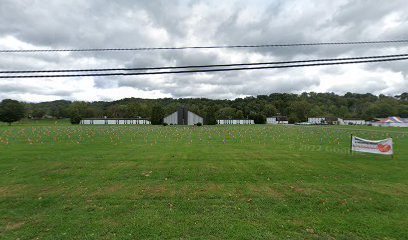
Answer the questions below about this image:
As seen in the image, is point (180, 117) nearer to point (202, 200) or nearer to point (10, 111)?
point (10, 111)

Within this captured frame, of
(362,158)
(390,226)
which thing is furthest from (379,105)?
(390,226)

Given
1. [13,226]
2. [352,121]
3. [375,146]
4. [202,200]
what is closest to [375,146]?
[375,146]

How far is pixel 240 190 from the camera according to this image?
8125mm

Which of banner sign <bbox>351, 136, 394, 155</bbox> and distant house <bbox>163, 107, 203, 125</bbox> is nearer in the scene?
banner sign <bbox>351, 136, 394, 155</bbox>

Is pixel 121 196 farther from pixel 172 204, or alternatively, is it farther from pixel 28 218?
pixel 28 218

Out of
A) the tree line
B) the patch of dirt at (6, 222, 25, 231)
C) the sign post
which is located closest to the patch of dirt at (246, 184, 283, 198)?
the patch of dirt at (6, 222, 25, 231)

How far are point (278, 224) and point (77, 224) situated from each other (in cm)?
502

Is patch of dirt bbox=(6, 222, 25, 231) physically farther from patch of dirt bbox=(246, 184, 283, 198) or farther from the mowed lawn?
patch of dirt bbox=(246, 184, 283, 198)

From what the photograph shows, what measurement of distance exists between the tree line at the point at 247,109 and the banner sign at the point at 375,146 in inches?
2562

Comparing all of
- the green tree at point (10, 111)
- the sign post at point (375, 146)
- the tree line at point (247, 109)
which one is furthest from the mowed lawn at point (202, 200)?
the green tree at point (10, 111)

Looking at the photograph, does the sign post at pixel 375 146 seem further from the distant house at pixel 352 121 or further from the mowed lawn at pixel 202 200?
the distant house at pixel 352 121

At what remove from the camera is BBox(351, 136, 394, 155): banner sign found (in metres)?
14.5

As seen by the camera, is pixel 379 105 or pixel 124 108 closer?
pixel 379 105

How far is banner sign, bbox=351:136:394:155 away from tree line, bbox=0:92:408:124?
65.1 m
